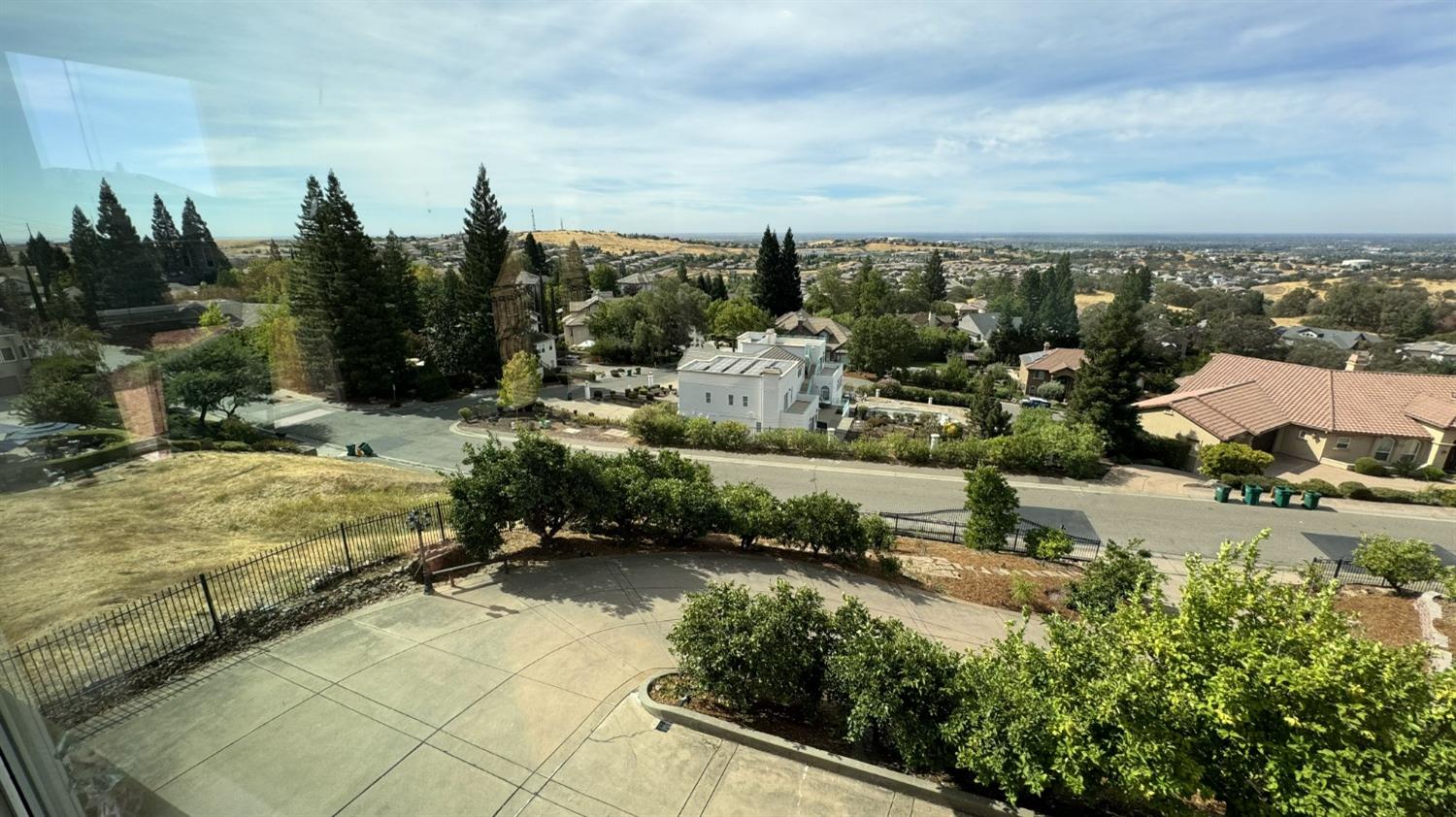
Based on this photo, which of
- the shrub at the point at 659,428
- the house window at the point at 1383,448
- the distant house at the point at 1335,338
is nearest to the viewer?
the house window at the point at 1383,448

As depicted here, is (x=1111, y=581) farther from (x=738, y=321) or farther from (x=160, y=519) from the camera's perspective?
(x=738, y=321)

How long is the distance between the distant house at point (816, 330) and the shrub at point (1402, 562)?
33.1 meters

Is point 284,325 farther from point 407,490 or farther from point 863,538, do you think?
point 863,538

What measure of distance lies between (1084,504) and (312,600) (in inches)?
748

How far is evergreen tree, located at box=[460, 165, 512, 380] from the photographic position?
102 ft

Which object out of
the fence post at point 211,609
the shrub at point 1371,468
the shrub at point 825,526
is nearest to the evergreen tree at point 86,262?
the fence post at point 211,609

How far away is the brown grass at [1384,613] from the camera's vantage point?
1026 centimetres

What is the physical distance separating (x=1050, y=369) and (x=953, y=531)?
2876cm

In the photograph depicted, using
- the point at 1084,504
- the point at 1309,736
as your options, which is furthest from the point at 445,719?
the point at 1084,504

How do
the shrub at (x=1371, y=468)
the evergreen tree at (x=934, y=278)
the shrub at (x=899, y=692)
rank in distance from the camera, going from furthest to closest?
the evergreen tree at (x=934, y=278) → the shrub at (x=1371, y=468) → the shrub at (x=899, y=692)

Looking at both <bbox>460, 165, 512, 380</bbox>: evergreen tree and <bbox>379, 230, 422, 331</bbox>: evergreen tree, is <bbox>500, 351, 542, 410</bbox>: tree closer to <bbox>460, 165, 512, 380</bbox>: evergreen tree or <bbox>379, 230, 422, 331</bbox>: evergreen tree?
<bbox>460, 165, 512, 380</bbox>: evergreen tree

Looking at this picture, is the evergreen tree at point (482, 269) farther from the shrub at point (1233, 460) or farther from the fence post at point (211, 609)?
the shrub at point (1233, 460)

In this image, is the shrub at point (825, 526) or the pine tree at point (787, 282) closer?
the shrub at point (825, 526)

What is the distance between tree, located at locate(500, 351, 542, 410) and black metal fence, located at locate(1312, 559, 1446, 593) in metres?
25.1
